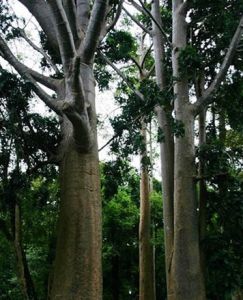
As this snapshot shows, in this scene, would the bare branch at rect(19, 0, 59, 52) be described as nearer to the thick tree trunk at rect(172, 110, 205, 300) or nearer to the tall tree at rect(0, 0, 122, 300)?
the tall tree at rect(0, 0, 122, 300)

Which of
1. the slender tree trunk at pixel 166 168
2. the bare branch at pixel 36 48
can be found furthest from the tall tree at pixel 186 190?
the bare branch at pixel 36 48

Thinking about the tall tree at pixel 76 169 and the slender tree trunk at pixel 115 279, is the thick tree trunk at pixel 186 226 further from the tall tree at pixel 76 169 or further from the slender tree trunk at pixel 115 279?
the slender tree trunk at pixel 115 279

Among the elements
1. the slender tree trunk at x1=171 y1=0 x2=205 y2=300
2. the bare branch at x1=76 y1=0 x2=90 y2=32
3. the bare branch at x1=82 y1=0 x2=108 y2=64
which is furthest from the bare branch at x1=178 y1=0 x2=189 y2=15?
the bare branch at x1=82 y1=0 x2=108 y2=64

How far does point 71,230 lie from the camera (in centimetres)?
524

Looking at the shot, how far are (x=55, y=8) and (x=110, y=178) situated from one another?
5.25 metres

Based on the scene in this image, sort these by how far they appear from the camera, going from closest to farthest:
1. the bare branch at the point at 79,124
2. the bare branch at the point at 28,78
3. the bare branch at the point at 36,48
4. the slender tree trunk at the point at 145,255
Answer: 1. the bare branch at the point at 79,124
2. the bare branch at the point at 28,78
3. the bare branch at the point at 36,48
4. the slender tree trunk at the point at 145,255

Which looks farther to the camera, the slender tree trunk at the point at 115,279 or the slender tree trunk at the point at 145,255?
the slender tree trunk at the point at 115,279

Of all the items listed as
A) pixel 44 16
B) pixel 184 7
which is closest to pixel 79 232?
pixel 44 16

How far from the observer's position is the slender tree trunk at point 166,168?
838 centimetres

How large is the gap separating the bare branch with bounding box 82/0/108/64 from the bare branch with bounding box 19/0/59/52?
4.90 ft

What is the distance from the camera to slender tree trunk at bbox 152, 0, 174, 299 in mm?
8382

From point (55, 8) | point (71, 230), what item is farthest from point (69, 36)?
point (71, 230)

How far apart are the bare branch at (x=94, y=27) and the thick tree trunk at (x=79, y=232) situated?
1.27 meters

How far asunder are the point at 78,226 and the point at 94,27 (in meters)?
2.29
